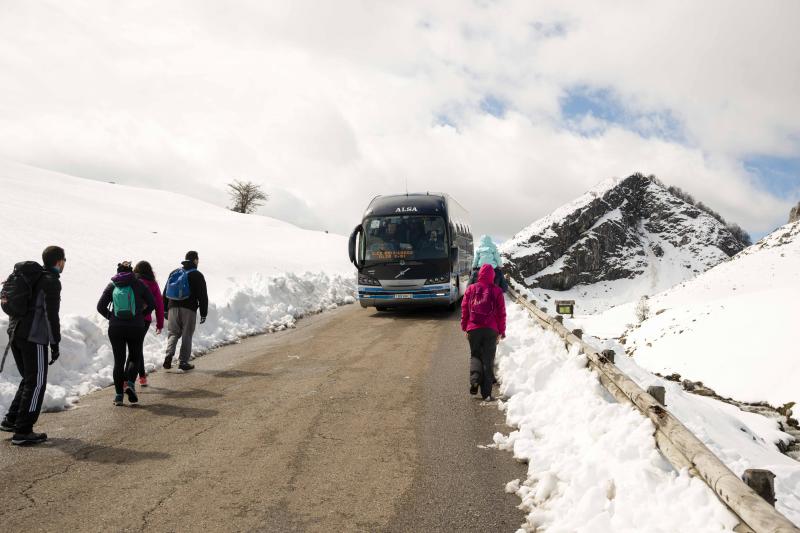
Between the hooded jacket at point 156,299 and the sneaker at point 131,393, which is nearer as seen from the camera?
the sneaker at point 131,393

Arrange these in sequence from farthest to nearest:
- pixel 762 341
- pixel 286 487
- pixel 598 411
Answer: pixel 762 341 < pixel 598 411 < pixel 286 487

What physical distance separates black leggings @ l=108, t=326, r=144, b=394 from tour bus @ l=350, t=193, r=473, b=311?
26.2 ft

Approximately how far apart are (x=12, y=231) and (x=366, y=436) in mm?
19007

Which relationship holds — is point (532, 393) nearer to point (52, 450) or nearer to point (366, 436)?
point (366, 436)

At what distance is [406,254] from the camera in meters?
15.1

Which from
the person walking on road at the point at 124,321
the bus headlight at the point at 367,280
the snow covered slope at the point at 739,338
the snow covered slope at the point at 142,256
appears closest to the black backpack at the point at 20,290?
the person walking on road at the point at 124,321

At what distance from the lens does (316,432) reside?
19.0ft

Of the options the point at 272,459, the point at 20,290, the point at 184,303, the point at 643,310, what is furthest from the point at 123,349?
the point at 643,310

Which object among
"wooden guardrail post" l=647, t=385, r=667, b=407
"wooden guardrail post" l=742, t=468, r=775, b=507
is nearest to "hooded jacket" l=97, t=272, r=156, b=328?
"wooden guardrail post" l=647, t=385, r=667, b=407

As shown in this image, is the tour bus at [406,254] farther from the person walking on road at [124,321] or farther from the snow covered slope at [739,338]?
the snow covered slope at [739,338]

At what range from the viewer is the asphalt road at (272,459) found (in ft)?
12.9

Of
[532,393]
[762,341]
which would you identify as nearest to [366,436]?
[532,393]

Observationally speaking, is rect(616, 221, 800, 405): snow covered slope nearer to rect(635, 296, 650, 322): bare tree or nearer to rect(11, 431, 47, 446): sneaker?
rect(635, 296, 650, 322): bare tree

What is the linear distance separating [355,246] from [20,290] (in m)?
10.1
